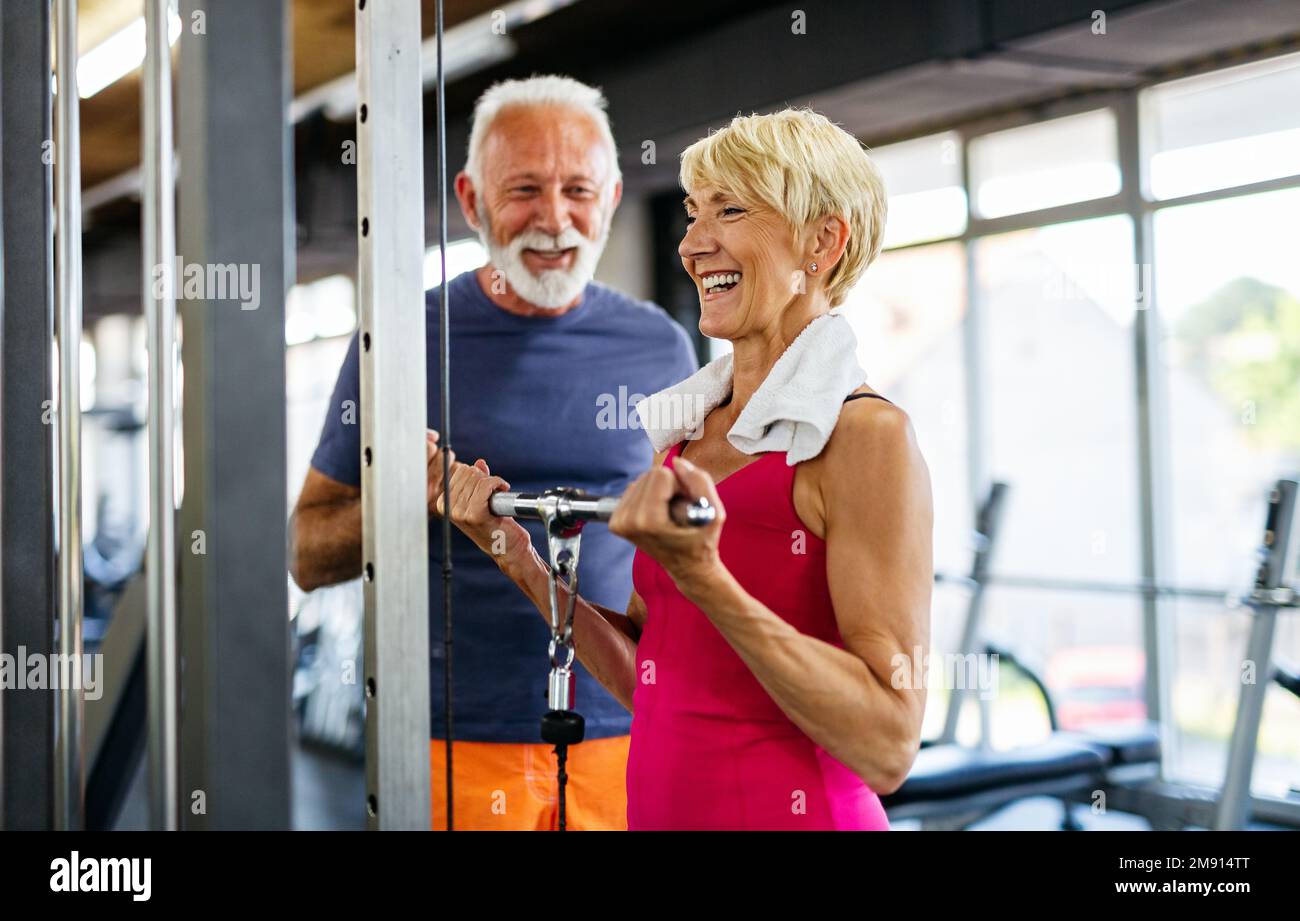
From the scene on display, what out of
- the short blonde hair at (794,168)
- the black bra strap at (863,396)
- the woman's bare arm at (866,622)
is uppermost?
the short blonde hair at (794,168)

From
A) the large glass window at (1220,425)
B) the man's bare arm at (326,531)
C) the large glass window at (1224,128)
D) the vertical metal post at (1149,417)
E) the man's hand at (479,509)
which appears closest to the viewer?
the man's hand at (479,509)

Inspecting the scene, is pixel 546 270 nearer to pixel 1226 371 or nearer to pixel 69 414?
pixel 69 414

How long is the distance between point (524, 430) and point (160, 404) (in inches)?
26.4

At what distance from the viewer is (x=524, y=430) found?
62.2 inches

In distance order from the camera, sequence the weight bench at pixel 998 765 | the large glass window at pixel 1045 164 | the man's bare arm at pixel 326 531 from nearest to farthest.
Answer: the man's bare arm at pixel 326 531
the weight bench at pixel 998 765
the large glass window at pixel 1045 164

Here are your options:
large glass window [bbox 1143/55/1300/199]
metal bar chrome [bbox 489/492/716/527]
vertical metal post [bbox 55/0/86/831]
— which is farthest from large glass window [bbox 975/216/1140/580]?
vertical metal post [bbox 55/0/86/831]

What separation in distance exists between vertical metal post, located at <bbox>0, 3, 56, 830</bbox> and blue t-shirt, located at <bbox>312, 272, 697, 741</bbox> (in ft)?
1.14

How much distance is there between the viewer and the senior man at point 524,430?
5.18 ft

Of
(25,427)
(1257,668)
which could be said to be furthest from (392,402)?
(1257,668)

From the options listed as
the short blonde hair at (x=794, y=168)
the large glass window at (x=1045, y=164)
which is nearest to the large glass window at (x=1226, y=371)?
the large glass window at (x=1045, y=164)

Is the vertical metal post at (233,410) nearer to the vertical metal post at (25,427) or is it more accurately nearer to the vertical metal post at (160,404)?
the vertical metal post at (160,404)

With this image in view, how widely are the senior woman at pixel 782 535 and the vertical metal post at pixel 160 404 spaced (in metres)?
0.30
